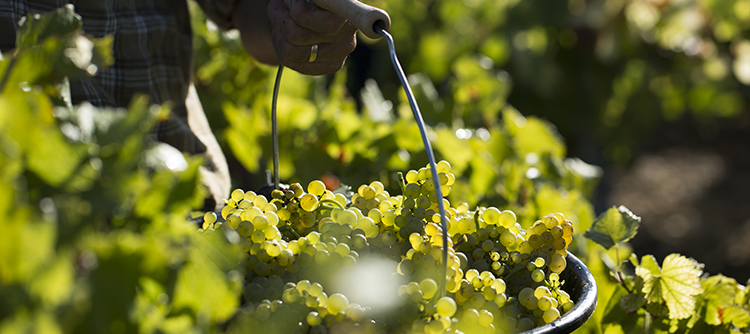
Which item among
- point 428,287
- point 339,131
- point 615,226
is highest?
point 428,287

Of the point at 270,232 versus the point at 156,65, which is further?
the point at 156,65

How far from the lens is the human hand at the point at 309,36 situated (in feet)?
2.86

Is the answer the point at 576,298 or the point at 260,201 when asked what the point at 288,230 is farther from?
the point at 576,298

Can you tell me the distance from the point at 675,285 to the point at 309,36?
66 cm

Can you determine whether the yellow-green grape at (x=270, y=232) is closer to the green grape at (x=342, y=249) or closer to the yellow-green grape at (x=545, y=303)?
the green grape at (x=342, y=249)

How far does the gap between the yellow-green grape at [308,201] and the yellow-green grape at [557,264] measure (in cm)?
29

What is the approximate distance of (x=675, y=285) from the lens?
861 mm

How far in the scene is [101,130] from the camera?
462mm

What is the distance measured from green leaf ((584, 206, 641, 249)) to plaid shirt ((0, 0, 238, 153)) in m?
0.78

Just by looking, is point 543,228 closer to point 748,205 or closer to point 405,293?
point 405,293

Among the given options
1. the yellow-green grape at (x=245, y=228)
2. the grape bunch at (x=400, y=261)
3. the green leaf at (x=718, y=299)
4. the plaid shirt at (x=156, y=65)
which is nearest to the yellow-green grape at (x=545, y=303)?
the grape bunch at (x=400, y=261)

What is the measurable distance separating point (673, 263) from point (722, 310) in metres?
0.16

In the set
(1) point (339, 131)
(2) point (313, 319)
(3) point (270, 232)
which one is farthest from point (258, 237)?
(1) point (339, 131)

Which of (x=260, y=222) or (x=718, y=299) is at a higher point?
(x=260, y=222)
